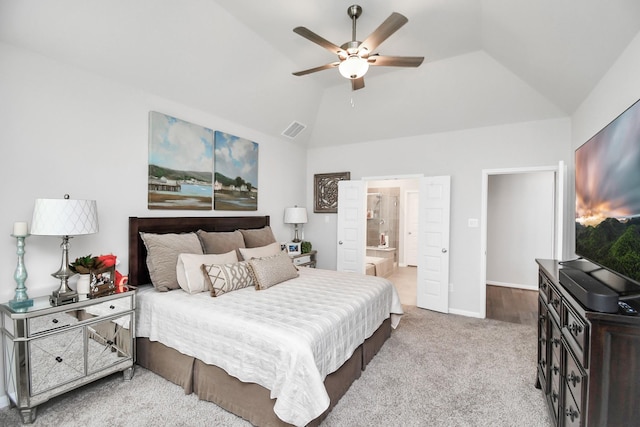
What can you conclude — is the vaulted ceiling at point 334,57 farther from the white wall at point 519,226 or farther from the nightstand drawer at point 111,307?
the white wall at point 519,226

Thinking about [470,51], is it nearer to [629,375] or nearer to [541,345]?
[541,345]

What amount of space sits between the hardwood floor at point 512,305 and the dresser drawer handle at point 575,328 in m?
2.81

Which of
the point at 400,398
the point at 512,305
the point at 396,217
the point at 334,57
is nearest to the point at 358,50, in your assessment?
the point at 334,57

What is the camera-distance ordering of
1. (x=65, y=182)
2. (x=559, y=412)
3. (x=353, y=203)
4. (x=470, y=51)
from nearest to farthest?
(x=559, y=412), (x=65, y=182), (x=470, y=51), (x=353, y=203)

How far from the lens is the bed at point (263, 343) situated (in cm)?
171

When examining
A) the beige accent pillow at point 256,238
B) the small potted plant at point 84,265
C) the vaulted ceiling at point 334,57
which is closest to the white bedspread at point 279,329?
the small potted plant at point 84,265

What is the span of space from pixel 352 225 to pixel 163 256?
3.00m

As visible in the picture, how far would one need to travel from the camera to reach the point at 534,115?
3.69 metres

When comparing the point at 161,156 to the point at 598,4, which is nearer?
the point at 598,4

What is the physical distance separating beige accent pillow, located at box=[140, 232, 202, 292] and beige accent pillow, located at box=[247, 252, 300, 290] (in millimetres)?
659

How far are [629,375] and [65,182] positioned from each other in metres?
3.63

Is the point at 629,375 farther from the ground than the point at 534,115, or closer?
closer

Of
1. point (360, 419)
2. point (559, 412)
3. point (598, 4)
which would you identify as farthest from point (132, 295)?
point (598, 4)

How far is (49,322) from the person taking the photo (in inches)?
78.9
